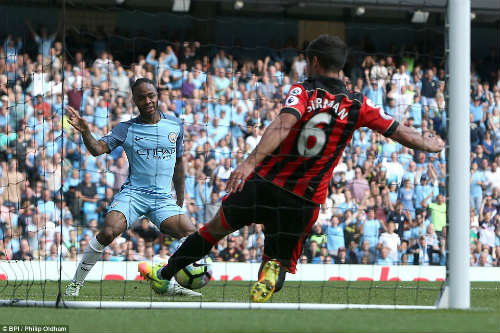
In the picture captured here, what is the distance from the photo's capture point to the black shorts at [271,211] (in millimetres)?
6609

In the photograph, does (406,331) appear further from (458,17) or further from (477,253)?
(477,253)

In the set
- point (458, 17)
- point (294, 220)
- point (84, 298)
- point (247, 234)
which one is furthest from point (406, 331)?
point (247, 234)

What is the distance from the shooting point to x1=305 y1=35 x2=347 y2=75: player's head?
21.7 ft

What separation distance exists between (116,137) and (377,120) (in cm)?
306

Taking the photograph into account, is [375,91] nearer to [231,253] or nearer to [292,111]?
[231,253]

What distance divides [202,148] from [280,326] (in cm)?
933

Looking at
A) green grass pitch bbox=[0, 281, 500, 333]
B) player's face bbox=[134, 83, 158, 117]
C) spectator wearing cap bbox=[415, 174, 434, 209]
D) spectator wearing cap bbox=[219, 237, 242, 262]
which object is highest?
player's face bbox=[134, 83, 158, 117]

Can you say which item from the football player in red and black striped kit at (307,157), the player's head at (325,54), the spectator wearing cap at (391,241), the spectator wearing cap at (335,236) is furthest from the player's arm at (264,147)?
the spectator wearing cap at (335,236)

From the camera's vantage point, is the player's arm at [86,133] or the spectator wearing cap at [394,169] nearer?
the player's arm at [86,133]

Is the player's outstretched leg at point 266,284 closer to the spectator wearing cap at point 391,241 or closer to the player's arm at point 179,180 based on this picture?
the player's arm at point 179,180

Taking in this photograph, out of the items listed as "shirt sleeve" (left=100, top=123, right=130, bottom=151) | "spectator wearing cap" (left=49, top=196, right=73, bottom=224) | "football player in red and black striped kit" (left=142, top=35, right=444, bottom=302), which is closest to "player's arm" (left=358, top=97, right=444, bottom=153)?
"football player in red and black striped kit" (left=142, top=35, right=444, bottom=302)

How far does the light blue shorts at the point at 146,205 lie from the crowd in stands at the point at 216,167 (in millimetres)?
3262

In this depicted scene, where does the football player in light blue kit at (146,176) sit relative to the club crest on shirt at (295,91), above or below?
below

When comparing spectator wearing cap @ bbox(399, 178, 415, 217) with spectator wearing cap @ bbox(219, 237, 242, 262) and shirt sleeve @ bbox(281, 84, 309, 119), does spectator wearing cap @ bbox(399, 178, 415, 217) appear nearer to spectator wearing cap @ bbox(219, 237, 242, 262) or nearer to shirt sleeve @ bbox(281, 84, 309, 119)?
spectator wearing cap @ bbox(219, 237, 242, 262)
